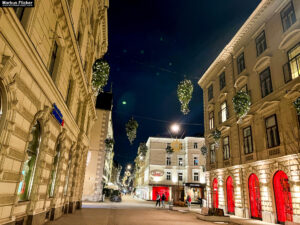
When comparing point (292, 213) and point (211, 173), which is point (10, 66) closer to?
point (292, 213)

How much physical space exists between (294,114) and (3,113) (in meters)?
17.4

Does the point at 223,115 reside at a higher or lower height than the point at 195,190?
higher

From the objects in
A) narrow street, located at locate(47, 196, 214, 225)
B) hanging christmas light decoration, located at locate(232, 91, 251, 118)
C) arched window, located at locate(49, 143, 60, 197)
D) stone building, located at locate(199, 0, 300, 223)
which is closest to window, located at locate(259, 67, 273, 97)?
stone building, located at locate(199, 0, 300, 223)

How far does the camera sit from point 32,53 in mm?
7641

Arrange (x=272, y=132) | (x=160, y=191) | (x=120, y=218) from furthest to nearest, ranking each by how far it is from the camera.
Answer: (x=160, y=191) < (x=272, y=132) < (x=120, y=218)

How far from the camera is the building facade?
51656 mm

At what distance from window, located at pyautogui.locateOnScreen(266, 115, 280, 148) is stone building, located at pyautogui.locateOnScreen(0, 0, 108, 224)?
51.9ft

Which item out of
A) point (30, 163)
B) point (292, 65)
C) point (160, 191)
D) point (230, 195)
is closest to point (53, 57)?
point (30, 163)

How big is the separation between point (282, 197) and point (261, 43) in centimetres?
1378

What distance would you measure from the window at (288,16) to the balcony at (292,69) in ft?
10.2

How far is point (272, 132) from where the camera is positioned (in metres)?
18.2

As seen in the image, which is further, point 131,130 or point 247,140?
point 131,130

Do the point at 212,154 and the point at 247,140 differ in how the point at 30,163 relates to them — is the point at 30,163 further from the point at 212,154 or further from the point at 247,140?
the point at 212,154

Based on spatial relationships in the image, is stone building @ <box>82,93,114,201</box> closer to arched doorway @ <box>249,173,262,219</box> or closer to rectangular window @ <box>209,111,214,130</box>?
rectangular window @ <box>209,111,214,130</box>
